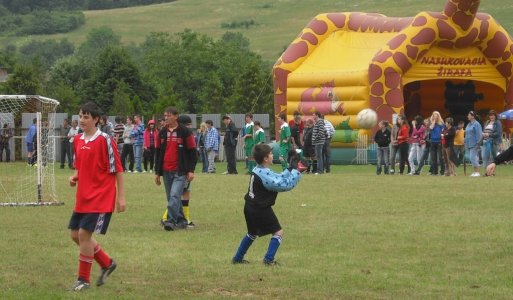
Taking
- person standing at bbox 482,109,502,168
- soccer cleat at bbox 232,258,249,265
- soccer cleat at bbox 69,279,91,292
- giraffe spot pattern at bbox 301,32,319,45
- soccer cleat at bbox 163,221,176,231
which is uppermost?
giraffe spot pattern at bbox 301,32,319,45

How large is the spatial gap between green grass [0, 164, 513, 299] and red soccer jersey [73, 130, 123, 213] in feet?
2.49

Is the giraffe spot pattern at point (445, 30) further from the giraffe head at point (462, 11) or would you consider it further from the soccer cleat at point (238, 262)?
the soccer cleat at point (238, 262)

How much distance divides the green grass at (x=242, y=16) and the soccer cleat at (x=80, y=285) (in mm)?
131786

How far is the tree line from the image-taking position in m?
67.4

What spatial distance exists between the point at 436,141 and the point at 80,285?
2040 cm

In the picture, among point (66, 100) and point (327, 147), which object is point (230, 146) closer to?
point (327, 147)

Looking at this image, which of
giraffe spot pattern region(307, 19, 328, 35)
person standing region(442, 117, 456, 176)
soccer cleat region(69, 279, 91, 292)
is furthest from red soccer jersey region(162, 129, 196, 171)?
giraffe spot pattern region(307, 19, 328, 35)

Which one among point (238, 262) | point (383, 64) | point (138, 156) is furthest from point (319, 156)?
point (238, 262)

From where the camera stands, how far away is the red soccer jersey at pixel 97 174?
10734mm

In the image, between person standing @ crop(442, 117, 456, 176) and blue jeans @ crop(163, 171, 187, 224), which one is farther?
person standing @ crop(442, 117, 456, 176)

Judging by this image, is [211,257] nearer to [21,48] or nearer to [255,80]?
[255,80]

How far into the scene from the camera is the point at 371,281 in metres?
11.0

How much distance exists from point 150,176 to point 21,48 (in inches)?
5324

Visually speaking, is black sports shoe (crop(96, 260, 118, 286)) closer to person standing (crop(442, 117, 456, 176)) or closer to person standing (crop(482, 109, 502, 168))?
person standing (crop(442, 117, 456, 176))
